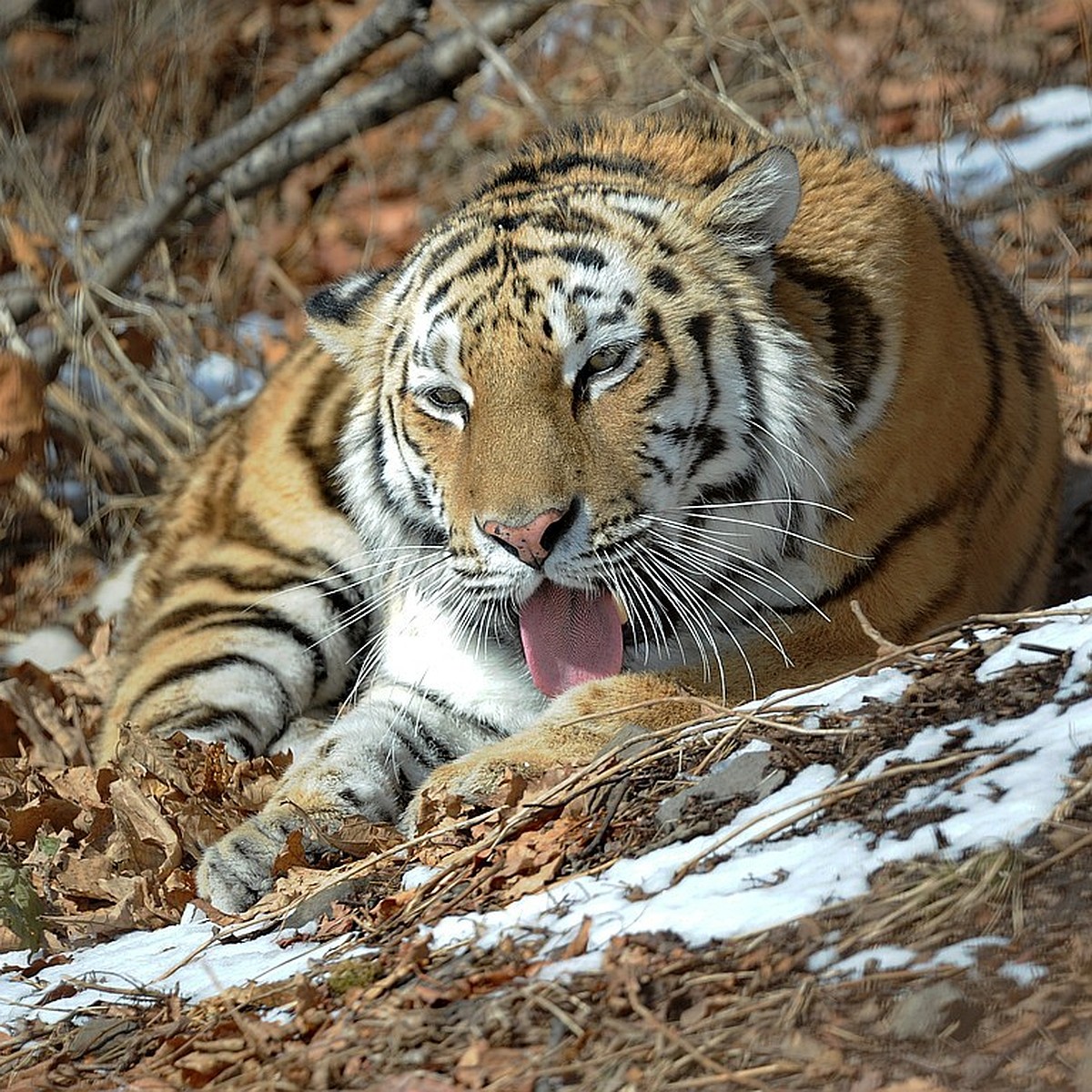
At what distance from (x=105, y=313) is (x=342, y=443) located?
2247 mm

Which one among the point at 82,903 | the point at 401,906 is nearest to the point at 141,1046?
the point at 401,906

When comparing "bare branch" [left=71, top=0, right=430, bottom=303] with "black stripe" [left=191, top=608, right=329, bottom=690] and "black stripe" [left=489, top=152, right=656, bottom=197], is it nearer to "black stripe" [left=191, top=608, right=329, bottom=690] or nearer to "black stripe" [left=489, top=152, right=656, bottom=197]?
"black stripe" [left=489, top=152, right=656, bottom=197]

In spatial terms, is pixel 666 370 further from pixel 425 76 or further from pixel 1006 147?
pixel 1006 147

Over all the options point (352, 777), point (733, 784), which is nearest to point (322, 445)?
point (352, 777)

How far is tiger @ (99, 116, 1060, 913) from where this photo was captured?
2932 millimetres

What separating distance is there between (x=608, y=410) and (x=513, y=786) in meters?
0.74

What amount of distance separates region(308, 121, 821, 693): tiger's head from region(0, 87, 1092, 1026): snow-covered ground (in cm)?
49

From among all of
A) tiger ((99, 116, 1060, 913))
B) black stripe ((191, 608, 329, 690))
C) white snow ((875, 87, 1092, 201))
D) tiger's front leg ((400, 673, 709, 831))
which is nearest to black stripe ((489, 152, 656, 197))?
tiger ((99, 116, 1060, 913))

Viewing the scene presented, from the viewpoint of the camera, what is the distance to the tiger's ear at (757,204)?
2941 millimetres

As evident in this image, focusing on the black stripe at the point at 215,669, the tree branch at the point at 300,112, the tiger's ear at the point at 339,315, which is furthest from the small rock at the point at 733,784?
the tree branch at the point at 300,112

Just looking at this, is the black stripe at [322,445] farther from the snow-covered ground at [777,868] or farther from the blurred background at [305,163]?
the snow-covered ground at [777,868]

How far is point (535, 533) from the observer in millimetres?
2809

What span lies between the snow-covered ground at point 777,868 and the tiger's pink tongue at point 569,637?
0.54m

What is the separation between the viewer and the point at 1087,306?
5312 millimetres
